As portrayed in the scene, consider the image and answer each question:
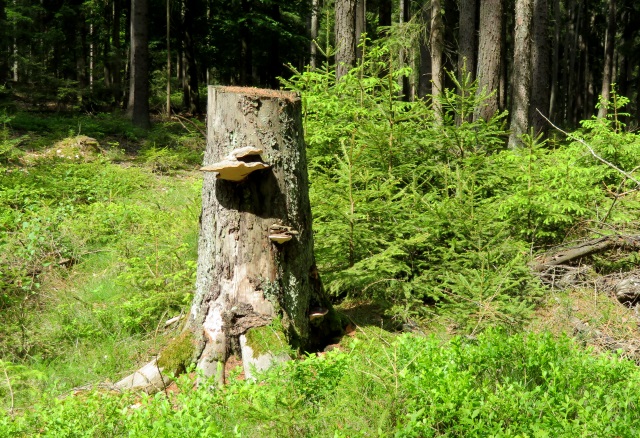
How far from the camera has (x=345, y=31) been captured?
440 inches

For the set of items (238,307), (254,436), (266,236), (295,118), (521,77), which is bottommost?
(254,436)

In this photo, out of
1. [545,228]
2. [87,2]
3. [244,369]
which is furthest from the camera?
[87,2]

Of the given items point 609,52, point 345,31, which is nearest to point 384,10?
point 345,31

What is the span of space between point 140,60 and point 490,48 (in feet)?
35.4

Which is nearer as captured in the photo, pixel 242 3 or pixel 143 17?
pixel 143 17

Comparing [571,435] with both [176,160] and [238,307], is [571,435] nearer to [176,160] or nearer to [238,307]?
[238,307]

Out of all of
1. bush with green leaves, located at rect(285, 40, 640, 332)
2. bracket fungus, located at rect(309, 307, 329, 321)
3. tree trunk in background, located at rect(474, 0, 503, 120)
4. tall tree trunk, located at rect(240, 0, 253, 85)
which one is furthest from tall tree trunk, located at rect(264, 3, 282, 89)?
bracket fungus, located at rect(309, 307, 329, 321)

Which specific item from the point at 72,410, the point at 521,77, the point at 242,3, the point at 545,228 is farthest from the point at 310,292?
the point at 242,3

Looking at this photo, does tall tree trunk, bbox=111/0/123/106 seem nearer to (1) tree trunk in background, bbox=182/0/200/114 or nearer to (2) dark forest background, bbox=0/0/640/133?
(2) dark forest background, bbox=0/0/640/133

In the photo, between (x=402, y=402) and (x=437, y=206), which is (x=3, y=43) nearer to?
(x=437, y=206)

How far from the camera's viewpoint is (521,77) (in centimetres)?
1166

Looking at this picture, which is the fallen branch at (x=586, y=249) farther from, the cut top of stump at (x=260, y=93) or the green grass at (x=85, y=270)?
the green grass at (x=85, y=270)

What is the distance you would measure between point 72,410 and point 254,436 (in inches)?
43.0

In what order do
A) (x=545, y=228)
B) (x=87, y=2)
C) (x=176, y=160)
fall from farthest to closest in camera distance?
(x=87, y=2), (x=176, y=160), (x=545, y=228)
